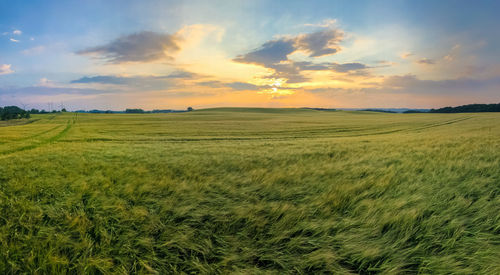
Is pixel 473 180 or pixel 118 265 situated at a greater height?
pixel 473 180

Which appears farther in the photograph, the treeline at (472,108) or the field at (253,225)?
the treeline at (472,108)

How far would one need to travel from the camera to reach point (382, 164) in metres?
6.03

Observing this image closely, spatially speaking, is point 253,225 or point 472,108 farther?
point 472,108

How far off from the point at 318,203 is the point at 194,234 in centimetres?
188

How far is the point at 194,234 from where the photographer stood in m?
2.66

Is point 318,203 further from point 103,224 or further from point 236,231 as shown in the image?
point 103,224

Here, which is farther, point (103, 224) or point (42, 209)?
point (42, 209)

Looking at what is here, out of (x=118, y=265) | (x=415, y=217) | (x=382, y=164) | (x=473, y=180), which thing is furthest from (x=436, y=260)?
(x=382, y=164)

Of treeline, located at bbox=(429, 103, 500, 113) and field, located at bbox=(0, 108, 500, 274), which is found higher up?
treeline, located at bbox=(429, 103, 500, 113)

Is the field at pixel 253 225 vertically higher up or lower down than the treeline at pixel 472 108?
lower down

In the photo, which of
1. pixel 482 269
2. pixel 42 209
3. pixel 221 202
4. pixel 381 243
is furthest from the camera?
pixel 221 202

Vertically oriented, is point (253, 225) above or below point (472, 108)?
below

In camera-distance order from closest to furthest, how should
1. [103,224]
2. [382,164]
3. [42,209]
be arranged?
1. [103,224]
2. [42,209]
3. [382,164]

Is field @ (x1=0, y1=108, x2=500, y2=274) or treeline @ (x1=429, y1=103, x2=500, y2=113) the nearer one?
field @ (x1=0, y1=108, x2=500, y2=274)
